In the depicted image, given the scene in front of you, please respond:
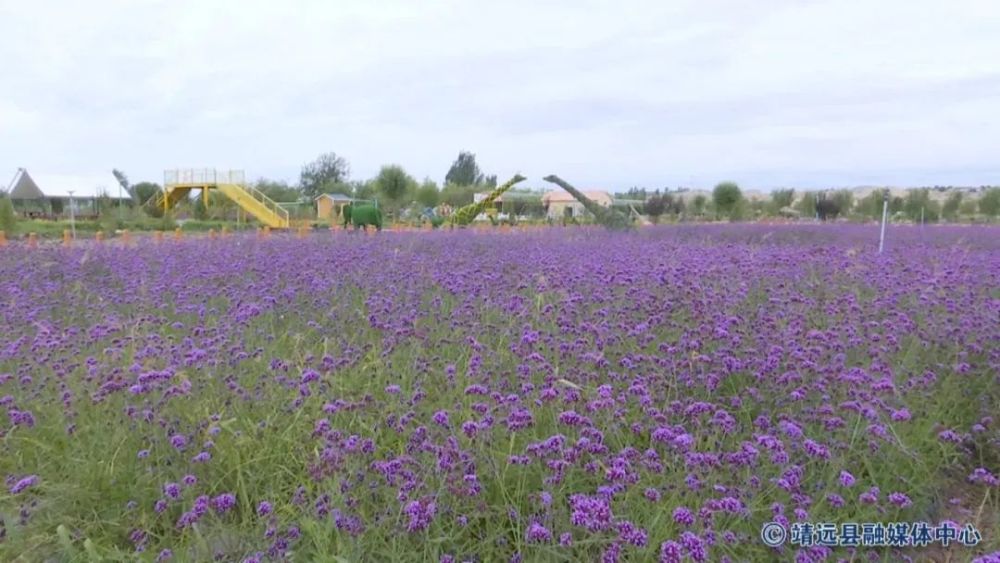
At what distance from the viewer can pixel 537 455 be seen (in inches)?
86.0

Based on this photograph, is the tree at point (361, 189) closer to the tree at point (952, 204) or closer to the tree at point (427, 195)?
the tree at point (427, 195)

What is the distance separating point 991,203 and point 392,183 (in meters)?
32.4

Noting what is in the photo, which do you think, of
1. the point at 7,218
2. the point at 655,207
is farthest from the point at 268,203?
the point at 655,207

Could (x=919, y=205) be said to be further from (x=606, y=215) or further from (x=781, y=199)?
(x=606, y=215)

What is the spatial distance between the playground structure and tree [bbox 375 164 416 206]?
13.1 m

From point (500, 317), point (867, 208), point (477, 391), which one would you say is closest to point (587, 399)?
point (477, 391)

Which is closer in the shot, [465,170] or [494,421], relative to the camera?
[494,421]

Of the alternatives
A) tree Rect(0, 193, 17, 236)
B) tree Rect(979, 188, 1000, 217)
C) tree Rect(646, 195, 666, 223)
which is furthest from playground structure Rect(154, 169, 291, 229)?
tree Rect(979, 188, 1000, 217)

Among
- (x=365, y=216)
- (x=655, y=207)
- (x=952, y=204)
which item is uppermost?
(x=952, y=204)

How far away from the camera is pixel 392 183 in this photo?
149 feet

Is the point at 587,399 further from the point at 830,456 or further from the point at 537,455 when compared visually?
the point at 830,456

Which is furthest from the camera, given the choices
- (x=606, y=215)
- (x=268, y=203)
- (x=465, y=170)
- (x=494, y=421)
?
(x=465, y=170)

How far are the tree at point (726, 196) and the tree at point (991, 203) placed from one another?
1188cm

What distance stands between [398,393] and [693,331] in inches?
57.5
